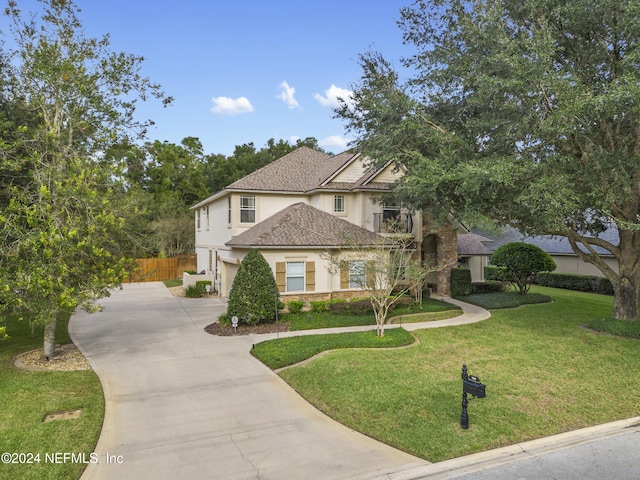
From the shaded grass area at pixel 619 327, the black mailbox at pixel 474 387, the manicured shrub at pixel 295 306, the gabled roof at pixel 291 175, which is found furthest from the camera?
the gabled roof at pixel 291 175

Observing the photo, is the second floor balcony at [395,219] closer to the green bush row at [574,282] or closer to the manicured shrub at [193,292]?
the green bush row at [574,282]

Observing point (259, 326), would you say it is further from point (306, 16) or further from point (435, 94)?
point (306, 16)

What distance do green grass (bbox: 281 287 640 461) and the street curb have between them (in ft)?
0.46

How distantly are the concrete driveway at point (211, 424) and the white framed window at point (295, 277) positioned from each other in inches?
192

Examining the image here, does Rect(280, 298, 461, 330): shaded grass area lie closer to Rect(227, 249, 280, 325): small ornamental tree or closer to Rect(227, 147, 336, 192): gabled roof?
Rect(227, 249, 280, 325): small ornamental tree

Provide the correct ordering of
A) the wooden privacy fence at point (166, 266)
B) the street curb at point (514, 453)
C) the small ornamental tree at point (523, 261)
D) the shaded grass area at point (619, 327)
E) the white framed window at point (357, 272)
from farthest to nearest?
the wooden privacy fence at point (166, 266), the small ornamental tree at point (523, 261), the white framed window at point (357, 272), the shaded grass area at point (619, 327), the street curb at point (514, 453)

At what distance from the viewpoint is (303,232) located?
17828 mm

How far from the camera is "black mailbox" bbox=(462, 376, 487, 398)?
21.0 feet

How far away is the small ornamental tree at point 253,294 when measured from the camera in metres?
14.1

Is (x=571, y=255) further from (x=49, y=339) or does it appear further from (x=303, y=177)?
(x=49, y=339)

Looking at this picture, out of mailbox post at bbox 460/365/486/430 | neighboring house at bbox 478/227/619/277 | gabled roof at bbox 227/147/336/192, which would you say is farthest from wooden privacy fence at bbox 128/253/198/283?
mailbox post at bbox 460/365/486/430

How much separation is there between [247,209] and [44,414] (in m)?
14.3

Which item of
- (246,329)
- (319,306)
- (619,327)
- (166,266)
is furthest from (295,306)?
(166,266)

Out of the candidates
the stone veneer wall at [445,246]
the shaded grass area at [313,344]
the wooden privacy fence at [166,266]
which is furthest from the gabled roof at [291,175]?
the wooden privacy fence at [166,266]
